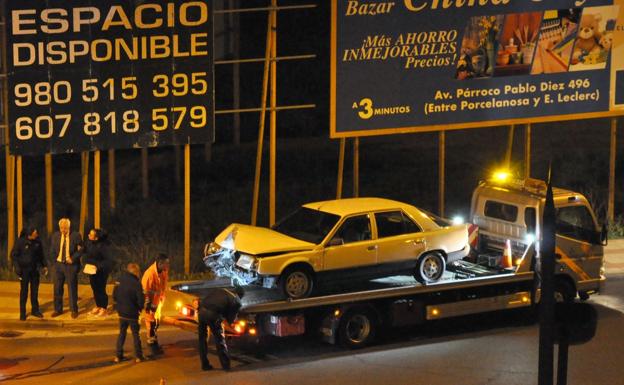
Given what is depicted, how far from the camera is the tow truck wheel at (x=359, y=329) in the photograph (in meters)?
14.6

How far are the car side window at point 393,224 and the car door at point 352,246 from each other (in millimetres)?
185

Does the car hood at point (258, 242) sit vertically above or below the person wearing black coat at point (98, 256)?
above

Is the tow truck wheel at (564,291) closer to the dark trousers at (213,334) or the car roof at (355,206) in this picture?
the car roof at (355,206)

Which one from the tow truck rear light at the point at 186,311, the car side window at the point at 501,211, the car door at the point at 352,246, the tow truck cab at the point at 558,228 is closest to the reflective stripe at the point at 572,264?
the tow truck cab at the point at 558,228

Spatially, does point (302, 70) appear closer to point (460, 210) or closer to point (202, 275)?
point (460, 210)

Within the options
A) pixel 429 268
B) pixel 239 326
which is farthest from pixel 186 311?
pixel 429 268

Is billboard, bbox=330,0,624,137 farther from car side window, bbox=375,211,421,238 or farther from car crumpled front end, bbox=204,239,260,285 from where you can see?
car crumpled front end, bbox=204,239,260,285

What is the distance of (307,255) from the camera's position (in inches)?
576

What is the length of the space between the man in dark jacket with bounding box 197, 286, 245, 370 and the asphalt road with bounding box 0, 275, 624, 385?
0.68 feet

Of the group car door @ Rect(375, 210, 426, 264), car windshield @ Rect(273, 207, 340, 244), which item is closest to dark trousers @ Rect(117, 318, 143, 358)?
car windshield @ Rect(273, 207, 340, 244)

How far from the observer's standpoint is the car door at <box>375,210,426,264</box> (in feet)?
50.0

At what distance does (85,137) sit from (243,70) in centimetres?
2482

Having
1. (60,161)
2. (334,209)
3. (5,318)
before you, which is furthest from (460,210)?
(60,161)

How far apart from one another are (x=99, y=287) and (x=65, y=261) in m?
0.64
